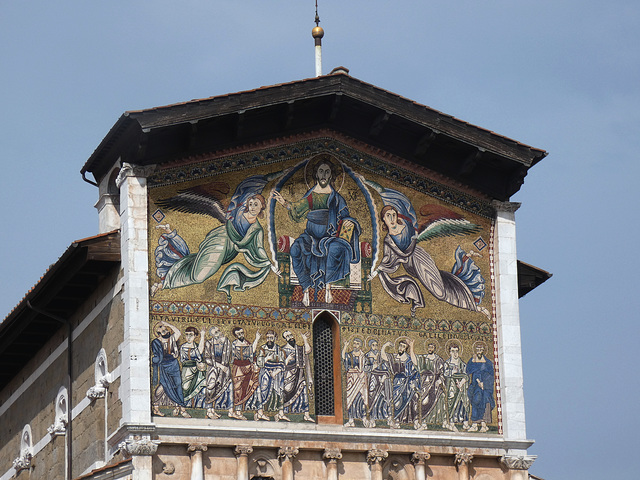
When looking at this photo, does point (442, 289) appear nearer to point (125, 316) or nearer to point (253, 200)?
point (253, 200)

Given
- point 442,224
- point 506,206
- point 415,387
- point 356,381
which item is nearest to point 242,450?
point 356,381

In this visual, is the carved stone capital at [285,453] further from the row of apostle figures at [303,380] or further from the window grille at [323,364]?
the window grille at [323,364]

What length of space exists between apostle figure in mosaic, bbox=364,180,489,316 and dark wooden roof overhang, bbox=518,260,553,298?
111cm

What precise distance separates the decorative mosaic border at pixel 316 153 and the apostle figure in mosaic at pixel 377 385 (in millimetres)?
2929

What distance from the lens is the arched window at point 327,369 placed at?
82.4ft

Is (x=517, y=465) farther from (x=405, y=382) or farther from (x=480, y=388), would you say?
(x=405, y=382)

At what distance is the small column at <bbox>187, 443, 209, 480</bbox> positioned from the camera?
23781 millimetres

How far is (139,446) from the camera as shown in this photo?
23.5 meters

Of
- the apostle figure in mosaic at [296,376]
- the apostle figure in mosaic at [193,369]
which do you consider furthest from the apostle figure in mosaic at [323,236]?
the apostle figure in mosaic at [193,369]

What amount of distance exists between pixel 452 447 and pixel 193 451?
13.9ft

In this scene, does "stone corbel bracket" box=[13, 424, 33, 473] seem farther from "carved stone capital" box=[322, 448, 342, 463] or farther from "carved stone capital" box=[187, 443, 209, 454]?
"carved stone capital" box=[322, 448, 342, 463]

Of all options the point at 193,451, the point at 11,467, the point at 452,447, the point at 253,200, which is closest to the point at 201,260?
the point at 253,200

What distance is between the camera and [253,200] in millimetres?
Result: 25672

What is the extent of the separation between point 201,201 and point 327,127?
258 cm
